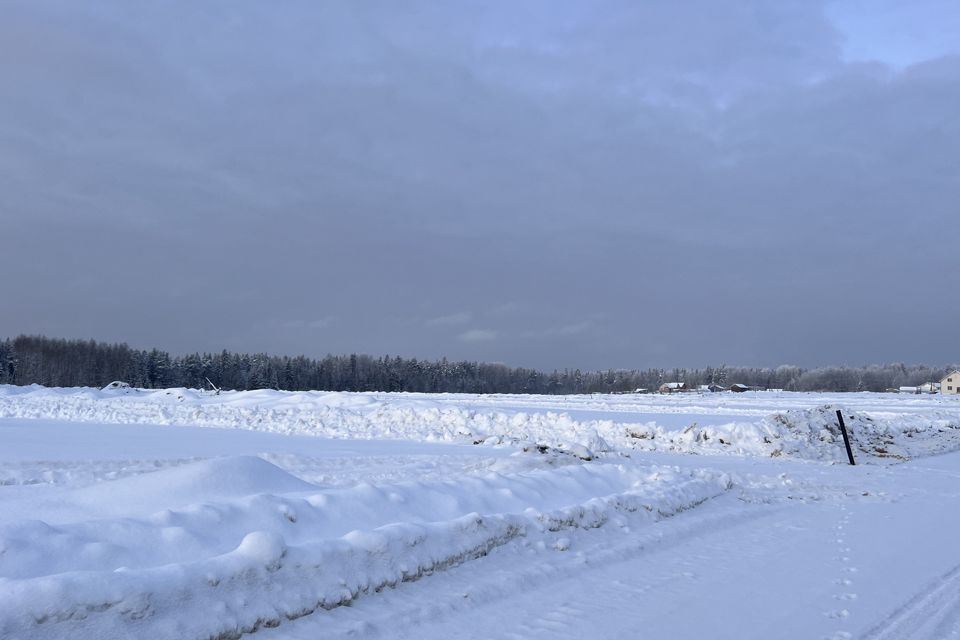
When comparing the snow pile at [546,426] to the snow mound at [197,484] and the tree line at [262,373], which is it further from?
the tree line at [262,373]

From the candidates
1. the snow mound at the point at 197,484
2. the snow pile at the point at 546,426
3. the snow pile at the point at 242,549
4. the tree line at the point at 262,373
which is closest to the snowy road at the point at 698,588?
the snow pile at the point at 242,549

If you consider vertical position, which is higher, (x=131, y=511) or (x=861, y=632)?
(x=131, y=511)

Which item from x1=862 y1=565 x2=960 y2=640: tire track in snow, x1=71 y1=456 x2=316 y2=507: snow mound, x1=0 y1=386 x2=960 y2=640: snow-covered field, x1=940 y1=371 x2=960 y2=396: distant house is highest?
x1=940 y1=371 x2=960 y2=396: distant house

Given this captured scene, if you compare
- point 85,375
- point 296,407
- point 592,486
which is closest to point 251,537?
point 592,486

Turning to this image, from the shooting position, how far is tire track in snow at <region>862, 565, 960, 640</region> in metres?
5.78

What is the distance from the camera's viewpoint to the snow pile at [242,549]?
489cm

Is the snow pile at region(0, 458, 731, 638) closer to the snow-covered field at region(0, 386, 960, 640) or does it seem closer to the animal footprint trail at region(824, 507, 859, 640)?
the snow-covered field at region(0, 386, 960, 640)

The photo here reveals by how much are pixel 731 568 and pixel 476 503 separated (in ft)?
10.7

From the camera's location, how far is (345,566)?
6477 mm

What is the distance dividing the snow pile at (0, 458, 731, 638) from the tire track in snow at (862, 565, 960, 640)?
383cm

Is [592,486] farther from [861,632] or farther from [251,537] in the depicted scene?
[251,537]

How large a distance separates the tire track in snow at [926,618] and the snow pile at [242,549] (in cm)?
383

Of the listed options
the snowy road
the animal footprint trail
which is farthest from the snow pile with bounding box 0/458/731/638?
the animal footprint trail

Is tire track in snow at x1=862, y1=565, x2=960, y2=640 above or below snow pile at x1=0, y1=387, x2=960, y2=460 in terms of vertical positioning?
below
